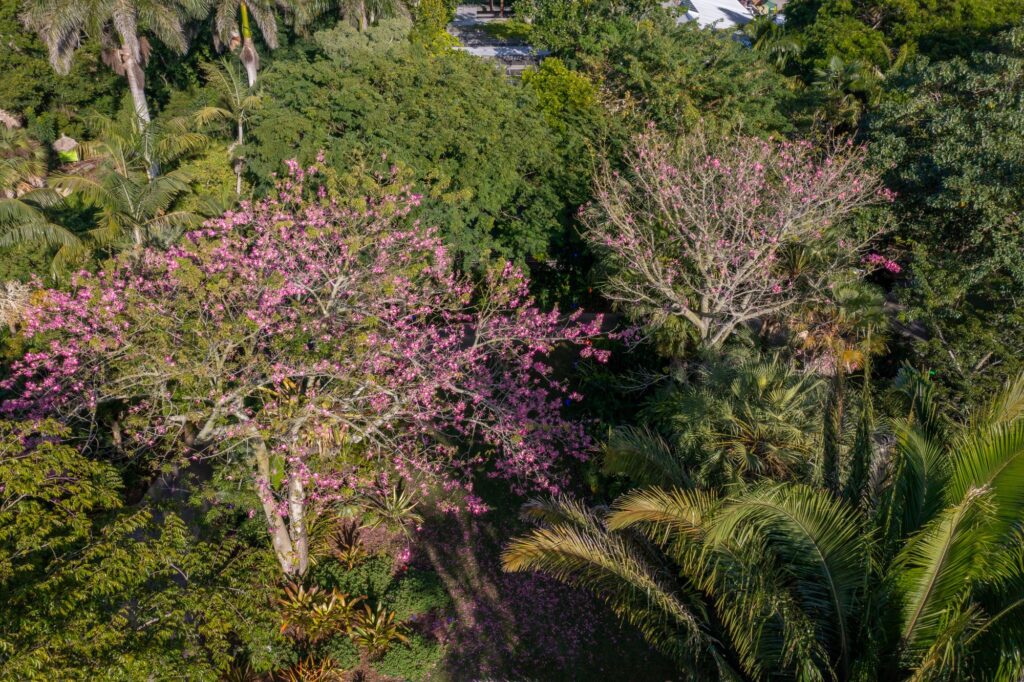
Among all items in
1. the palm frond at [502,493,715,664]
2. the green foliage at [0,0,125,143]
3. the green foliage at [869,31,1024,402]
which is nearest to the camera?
the palm frond at [502,493,715,664]

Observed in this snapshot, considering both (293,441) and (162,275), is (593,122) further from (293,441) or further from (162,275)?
(293,441)

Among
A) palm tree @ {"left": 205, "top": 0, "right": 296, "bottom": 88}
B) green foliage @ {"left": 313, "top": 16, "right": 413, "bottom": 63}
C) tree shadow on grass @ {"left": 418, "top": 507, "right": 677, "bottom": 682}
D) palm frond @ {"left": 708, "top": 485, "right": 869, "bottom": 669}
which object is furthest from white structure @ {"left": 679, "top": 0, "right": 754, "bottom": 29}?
palm frond @ {"left": 708, "top": 485, "right": 869, "bottom": 669}

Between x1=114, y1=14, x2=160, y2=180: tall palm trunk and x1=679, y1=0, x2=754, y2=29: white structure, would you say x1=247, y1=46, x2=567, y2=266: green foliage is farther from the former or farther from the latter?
x1=679, y1=0, x2=754, y2=29: white structure

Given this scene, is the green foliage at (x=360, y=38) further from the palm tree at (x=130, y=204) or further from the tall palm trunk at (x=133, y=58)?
the palm tree at (x=130, y=204)

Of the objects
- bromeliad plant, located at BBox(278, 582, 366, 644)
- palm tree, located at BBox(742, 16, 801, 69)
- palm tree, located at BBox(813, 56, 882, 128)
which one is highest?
palm tree, located at BBox(742, 16, 801, 69)

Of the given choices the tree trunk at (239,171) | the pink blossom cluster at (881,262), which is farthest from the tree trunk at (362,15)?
the pink blossom cluster at (881,262)

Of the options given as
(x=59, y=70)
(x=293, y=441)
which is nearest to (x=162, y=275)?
(x=293, y=441)
